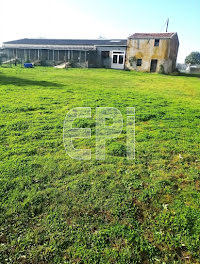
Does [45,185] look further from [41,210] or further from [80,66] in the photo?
[80,66]

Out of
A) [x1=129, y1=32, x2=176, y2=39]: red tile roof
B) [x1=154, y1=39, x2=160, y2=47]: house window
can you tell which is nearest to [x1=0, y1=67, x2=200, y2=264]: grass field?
[x1=154, y1=39, x2=160, y2=47]: house window

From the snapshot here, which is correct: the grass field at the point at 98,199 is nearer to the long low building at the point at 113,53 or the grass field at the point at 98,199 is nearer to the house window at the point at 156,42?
the long low building at the point at 113,53

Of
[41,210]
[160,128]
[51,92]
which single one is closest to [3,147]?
[41,210]

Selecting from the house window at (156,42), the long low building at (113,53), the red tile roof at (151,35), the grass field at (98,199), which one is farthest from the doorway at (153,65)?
the grass field at (98,199)

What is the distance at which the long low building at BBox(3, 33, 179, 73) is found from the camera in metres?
28.1

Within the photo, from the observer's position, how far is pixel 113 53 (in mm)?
30750

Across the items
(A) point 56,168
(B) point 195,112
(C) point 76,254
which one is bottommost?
(C) point 76,254

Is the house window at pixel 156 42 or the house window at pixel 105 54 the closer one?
the house window at pixel 156 42

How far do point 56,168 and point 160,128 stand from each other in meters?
3.77

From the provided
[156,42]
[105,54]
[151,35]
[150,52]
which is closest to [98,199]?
[150,52]

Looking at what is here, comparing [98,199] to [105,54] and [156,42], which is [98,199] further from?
[105,54]

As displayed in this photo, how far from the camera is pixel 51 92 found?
1066 centimetres

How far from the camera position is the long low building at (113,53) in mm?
28109

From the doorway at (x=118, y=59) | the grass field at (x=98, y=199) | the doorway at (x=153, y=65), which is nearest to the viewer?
the grass field at (x=98, y=199)
